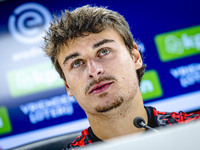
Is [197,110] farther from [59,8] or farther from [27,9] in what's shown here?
[27,9]

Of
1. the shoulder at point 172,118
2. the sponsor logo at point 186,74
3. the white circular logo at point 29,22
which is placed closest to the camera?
the shoulder at point 172,118

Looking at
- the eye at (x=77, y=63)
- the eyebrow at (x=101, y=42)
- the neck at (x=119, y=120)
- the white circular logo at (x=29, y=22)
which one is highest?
the white circular logo at (x=29, y=22)

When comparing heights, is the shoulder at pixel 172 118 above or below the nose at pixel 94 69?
below

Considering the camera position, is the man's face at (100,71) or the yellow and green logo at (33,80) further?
the yellow and green logo at (33,80)

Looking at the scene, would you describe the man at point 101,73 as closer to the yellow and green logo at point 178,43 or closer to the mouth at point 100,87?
the mouth at point 100,87

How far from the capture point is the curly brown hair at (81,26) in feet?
3.08

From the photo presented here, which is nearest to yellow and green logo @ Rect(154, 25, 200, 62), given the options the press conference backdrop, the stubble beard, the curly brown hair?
the press conference backdrop

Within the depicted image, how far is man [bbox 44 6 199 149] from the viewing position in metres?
0.84

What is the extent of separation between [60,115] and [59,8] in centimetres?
95

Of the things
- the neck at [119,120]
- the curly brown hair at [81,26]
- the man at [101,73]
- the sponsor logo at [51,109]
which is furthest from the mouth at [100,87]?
the sponsor logo at [51,109]

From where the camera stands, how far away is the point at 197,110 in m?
1.62

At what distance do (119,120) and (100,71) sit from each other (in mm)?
240

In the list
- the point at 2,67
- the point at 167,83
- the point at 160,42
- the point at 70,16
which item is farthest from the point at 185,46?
the point at 2,67

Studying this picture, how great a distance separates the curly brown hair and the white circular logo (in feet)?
2.47
